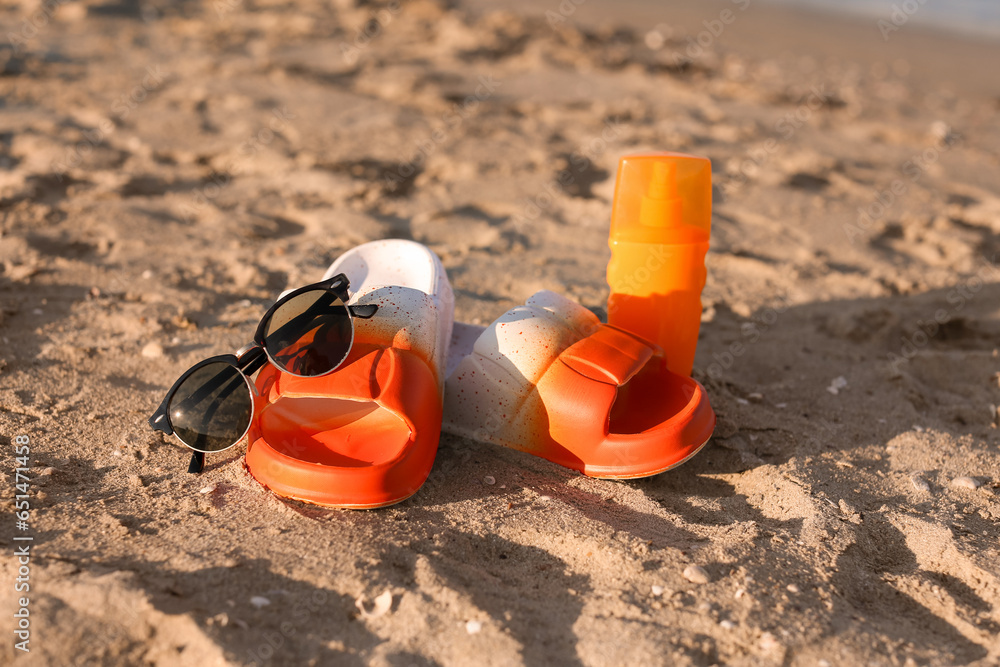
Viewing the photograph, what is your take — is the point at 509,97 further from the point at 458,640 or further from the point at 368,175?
the point at 458,640

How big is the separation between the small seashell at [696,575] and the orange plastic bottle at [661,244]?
0.85m

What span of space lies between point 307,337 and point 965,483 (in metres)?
1.91

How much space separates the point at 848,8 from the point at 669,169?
45.2 ft

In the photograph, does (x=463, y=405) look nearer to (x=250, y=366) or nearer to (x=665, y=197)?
(x=250, y=366)

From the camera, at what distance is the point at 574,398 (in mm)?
2004

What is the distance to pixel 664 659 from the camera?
1.48m

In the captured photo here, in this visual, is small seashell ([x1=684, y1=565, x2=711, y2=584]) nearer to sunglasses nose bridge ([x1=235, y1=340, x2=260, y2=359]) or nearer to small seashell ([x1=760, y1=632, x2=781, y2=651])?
small seashell ([x1=760, y1=632, x2=781, y2=651])

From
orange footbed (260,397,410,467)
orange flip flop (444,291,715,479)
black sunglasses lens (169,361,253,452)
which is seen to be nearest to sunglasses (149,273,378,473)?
black sunglasses lens (169,361,253,452)

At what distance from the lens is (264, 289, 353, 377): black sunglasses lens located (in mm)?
1955

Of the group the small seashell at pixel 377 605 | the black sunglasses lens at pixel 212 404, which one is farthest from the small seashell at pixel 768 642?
the black sunglasses lens at pixel 212 404

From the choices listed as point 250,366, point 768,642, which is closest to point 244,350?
point 250,366

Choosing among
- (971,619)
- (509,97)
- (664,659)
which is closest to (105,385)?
(664,659)

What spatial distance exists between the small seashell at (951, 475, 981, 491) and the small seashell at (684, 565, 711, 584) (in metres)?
0.95

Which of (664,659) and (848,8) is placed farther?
(848,8)
